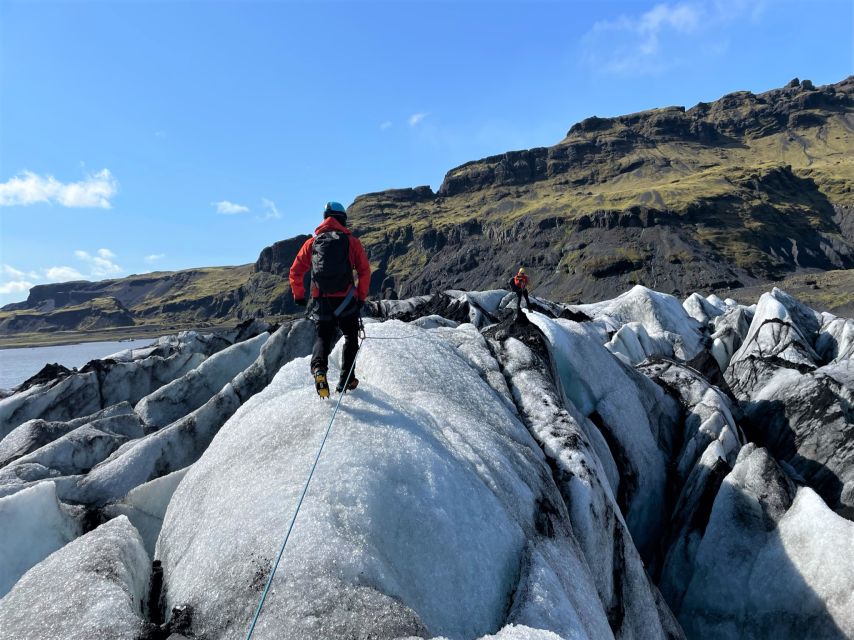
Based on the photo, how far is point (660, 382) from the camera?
18.5 m

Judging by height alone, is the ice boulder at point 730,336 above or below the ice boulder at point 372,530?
below

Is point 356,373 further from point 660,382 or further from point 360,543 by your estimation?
point 660,382

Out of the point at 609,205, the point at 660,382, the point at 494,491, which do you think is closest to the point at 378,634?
the point at 494,491

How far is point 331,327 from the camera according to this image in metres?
9.09

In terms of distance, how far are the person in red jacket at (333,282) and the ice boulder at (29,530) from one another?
421 cm

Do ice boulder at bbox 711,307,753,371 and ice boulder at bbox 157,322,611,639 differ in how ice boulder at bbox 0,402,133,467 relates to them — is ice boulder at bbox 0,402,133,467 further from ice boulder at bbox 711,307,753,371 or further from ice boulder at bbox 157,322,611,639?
ice boulder at bbox 711,307,753,371

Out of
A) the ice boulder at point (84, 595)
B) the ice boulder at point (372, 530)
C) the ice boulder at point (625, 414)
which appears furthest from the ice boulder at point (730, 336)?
the ice boulder at point (84, 595)

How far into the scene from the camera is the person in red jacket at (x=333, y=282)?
8586mm

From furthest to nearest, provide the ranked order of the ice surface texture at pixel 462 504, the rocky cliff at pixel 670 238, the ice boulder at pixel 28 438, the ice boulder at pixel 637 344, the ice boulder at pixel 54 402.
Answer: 1. the rocky cliff at pixel 670 238
2. the ice boulder at pixel 637 344
3. the ice boulder at pixel 54 402
4. the ice boulder at pixel 28 438
5. the ice surface texture at pixel 462 504

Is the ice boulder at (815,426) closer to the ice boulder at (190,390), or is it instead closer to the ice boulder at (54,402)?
the ice boulder at (190,390)

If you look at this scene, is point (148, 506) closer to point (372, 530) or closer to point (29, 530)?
point (29, 530)

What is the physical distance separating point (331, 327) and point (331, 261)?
1.19m

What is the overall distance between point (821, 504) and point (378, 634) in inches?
396

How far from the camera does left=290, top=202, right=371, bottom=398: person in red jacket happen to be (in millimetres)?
8586
